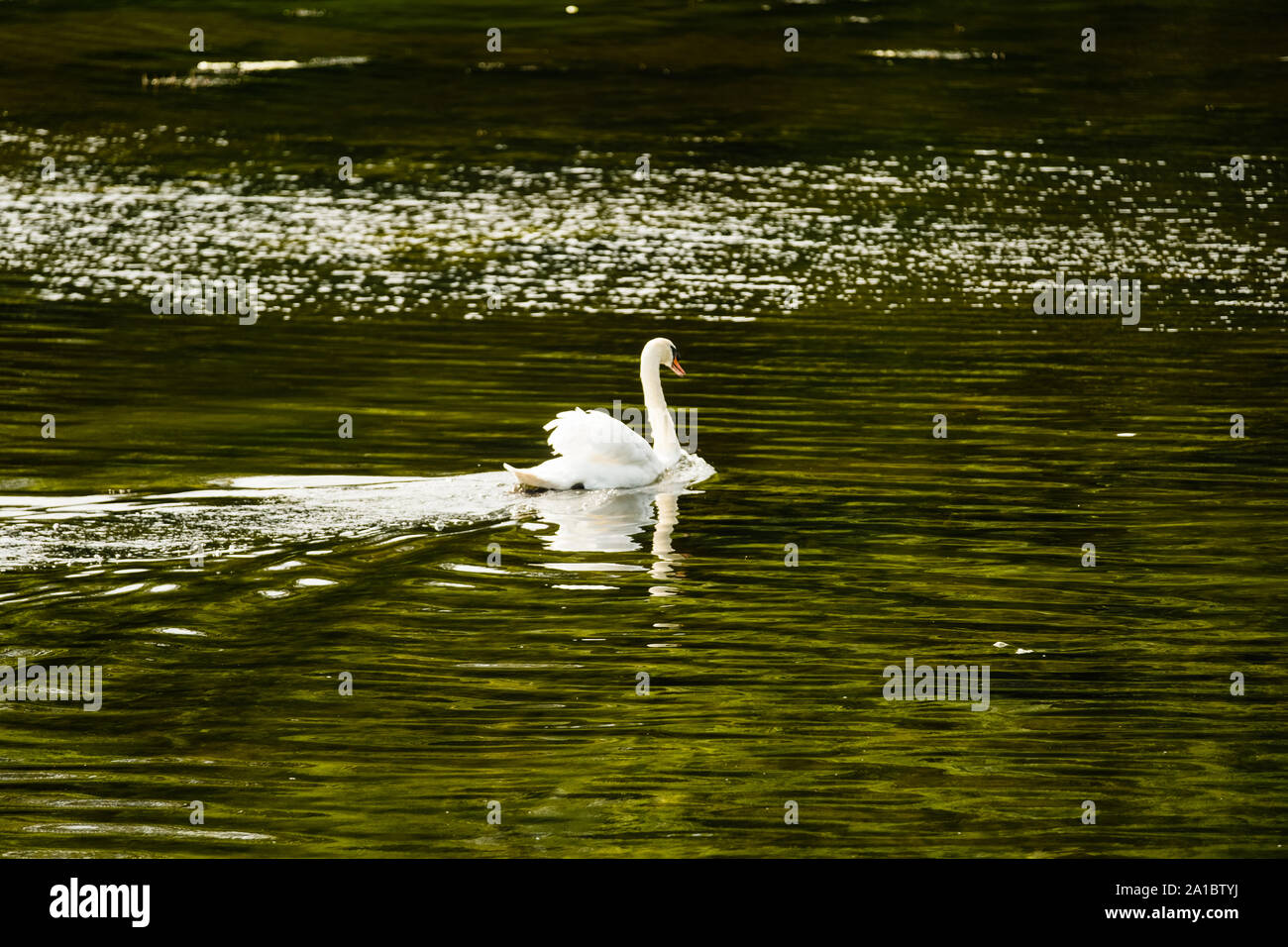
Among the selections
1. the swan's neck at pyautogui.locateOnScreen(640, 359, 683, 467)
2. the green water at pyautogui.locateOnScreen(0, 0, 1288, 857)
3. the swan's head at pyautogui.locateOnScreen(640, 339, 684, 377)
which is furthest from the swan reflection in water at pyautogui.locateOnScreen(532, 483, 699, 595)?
the swan's head at pyautogui.locateOnScreen(640, 339, 684, 377)

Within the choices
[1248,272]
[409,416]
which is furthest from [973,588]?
[1248,272]

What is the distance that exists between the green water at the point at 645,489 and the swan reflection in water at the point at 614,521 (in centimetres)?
6

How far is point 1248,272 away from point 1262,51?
24.7 meters

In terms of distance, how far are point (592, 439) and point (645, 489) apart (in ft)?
3.08

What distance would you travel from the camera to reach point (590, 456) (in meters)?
17.9

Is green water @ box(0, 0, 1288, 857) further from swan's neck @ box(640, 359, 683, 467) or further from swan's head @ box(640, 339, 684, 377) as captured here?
swan's head @ box(640, 339, 684, 377)

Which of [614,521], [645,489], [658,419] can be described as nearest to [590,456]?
[645,489]

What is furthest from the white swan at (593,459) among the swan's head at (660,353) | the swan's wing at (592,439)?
the swan's head at (660,353)

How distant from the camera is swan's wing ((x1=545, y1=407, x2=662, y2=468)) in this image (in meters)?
17.6

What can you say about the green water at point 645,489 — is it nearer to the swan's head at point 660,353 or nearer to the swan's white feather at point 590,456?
the swan's white feather at point 590,456

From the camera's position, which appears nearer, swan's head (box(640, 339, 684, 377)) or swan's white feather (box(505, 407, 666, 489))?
swan's white feather (box(505, 407, 666, 489))

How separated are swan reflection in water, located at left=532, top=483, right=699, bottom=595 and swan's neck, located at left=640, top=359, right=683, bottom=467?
58cm

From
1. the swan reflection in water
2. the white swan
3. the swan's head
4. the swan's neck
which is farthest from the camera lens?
the swan's head

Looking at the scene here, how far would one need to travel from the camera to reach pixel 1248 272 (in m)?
30.5
